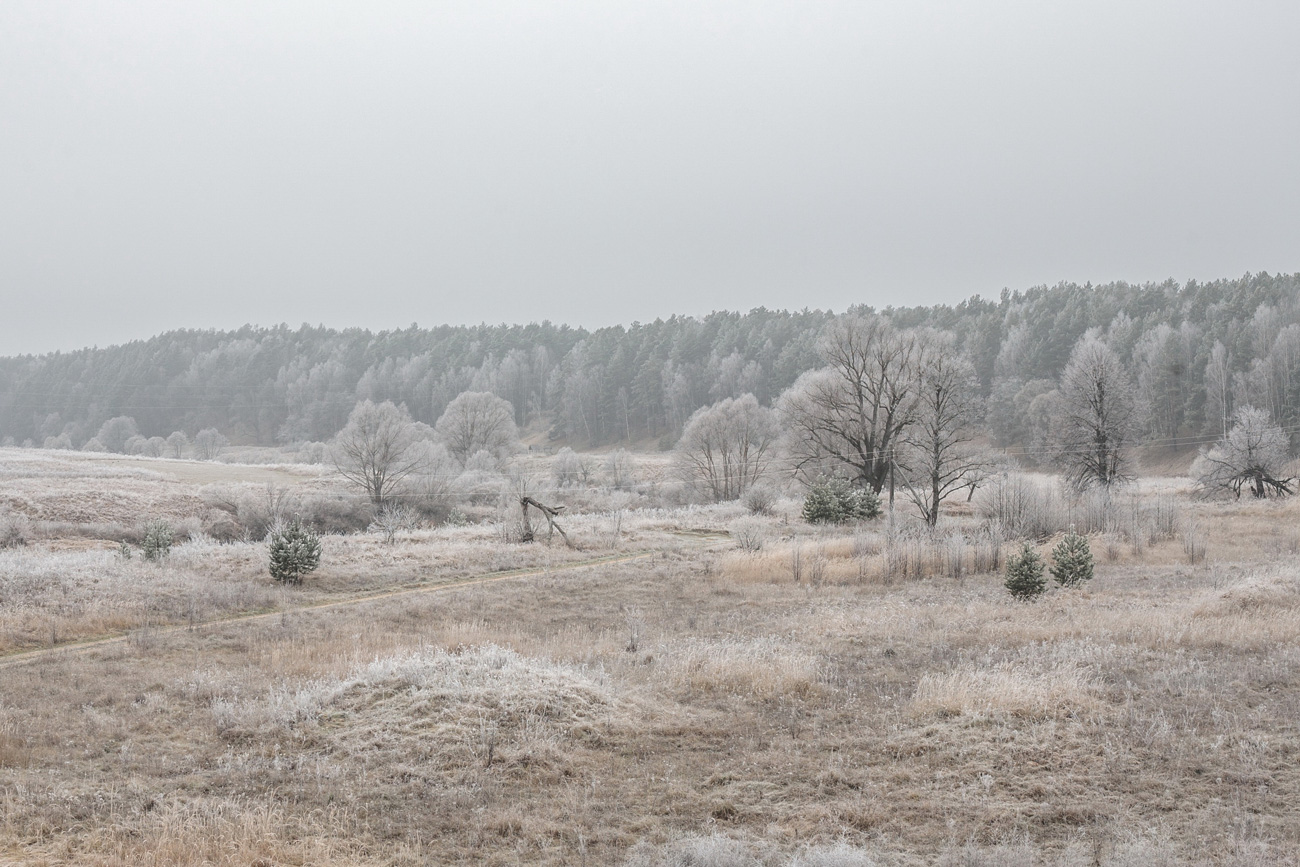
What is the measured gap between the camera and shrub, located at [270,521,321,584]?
68.0ft

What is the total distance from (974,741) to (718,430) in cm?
5033

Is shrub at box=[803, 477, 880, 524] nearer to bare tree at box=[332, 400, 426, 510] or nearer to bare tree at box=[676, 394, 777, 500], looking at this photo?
bare tree at box=[676, 394, 777, 500]

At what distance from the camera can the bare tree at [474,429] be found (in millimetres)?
74938

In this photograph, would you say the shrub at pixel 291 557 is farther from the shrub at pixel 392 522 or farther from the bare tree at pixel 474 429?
the bare tree at pixel 474 429

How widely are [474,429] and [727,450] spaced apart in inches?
1082

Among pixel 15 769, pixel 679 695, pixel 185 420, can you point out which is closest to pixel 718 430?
pixel 679 695

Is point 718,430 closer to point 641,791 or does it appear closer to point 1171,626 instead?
point 1171,626

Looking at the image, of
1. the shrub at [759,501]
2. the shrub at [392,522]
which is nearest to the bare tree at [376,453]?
the shrub at [392,522]

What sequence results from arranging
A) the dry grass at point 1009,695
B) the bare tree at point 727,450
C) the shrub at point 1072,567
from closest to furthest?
the dry grass at point 1009,695
the shrub at point 1072,567
the bare tree at point 727,450

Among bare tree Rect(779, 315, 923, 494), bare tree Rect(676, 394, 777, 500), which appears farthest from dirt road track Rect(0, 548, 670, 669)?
bare tree Rect(676, 394, 777, 500)

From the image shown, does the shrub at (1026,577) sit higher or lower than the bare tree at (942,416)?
lower

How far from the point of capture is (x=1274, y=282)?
89.0m

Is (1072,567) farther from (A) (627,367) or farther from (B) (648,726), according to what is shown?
(A) (627,367)

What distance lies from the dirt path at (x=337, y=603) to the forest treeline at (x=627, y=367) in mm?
60263
